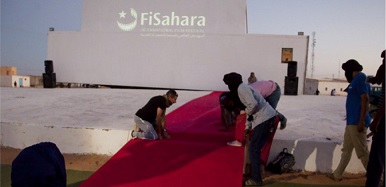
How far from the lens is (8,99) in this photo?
30.1 ft

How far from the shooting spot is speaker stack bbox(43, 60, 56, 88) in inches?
540

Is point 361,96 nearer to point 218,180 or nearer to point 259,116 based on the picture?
point 259,116

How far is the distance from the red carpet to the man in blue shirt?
4.69ft

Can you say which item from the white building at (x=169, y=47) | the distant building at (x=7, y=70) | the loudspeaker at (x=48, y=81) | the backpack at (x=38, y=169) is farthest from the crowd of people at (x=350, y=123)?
the distant building at (x=7, y=70)

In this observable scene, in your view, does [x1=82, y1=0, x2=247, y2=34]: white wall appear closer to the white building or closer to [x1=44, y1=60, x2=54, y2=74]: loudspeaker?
the white building

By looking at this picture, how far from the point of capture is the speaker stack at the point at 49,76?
13719 millimetres

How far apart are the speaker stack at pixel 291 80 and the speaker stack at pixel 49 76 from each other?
33.9ft

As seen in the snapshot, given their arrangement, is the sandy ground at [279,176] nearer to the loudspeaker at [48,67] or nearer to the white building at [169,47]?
the white building at [169,47]

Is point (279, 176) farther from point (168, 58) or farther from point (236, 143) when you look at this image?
point (168, 58)

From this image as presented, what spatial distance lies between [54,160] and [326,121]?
19.5ft

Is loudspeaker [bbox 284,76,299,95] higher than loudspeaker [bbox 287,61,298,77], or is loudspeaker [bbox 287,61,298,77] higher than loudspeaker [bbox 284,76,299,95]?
loudspeaker [bbox 287,61,298,77]

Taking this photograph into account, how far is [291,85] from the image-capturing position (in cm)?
1197

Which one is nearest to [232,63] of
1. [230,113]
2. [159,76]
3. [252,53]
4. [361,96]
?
[252,53]

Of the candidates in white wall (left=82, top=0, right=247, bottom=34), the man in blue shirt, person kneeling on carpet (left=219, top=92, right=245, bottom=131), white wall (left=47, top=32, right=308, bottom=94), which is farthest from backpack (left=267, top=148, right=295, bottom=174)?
white wall (left=82, top=0, right=247, bottom=34)
